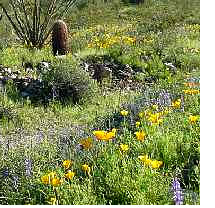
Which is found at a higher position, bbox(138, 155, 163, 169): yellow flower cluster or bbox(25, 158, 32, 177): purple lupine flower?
bbox(138, 155, 163, 169): yellow flower cluster

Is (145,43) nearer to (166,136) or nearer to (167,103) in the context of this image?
(167,103)

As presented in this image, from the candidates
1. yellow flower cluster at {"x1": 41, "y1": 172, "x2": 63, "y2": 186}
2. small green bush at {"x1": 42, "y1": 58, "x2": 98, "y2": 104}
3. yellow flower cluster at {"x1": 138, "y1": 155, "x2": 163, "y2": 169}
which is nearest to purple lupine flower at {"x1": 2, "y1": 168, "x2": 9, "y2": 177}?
yellow flower cluster at {"x1": 41, "y1": 172, "x2": 63, "y2": 186}

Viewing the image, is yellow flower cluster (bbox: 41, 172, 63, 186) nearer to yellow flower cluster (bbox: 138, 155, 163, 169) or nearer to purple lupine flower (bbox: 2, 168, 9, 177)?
yellow flower cluster (bbox: 138, 155, 163, 169)

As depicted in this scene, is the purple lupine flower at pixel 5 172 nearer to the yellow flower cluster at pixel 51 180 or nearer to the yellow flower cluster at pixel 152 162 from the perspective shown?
the yellow flower cluster at pixel 51 180

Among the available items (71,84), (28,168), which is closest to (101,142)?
(28,168)

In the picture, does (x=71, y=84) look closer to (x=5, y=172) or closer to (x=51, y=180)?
(x=5, y=172)

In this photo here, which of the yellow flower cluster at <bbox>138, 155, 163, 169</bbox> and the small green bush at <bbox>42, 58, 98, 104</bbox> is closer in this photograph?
the yellow flower cluster at <bbox>138, 155, 163, 169</bbox>

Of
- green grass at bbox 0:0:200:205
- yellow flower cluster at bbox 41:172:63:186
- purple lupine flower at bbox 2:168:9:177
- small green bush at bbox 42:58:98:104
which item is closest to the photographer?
yellow flower cluster at bbox 41:172:63:186

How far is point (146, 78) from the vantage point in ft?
28.7

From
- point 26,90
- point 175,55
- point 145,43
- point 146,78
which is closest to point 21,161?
point 26,90

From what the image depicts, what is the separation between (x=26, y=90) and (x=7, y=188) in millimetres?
4175

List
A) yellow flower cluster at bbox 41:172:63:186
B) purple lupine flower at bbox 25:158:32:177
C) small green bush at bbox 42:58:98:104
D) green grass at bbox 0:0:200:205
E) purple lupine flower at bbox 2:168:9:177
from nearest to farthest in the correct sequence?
yellow flower cluster at bbox 41:172:63:186, green grass at bbox 0:0:200:205, purple lupine flower at bbox 25:158:32:177, purple lupine flower at bbox 2:168:9:177, small green bush at bbox 42:58:98:104

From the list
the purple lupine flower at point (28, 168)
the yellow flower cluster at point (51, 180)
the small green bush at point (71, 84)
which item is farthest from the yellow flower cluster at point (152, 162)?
the small green bush at point (71, 84)
